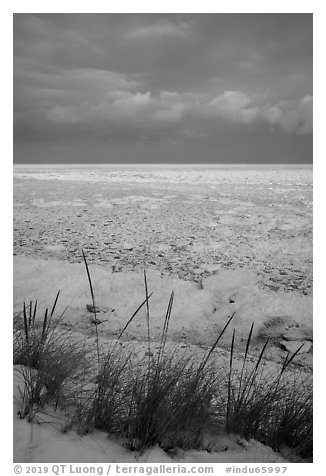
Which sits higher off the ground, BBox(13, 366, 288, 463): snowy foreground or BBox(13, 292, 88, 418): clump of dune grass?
BBox(13, 292, 88, 418): clump of dune grass

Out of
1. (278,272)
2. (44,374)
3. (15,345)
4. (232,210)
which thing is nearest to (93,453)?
(44,374)

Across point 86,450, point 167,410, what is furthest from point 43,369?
point 167,410

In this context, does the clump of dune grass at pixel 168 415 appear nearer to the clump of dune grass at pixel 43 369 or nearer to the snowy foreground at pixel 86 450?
the snowy foreground at pixel 86 450

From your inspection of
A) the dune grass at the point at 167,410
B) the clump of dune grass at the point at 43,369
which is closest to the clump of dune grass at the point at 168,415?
the dune grass at the point at 167,410

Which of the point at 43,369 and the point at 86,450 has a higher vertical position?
the point at 43,369

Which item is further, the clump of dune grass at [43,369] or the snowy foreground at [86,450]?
the clump of dune grass at [43,369]

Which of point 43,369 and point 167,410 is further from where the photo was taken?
point 43,369

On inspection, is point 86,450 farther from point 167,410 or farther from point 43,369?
point 43,369

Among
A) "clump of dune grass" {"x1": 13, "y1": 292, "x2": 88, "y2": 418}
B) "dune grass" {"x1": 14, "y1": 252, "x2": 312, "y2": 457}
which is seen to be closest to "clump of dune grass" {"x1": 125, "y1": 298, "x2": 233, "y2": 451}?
"dune grass" {"x1": 14, "y1": 252, "x2": 312, "y2": 457}

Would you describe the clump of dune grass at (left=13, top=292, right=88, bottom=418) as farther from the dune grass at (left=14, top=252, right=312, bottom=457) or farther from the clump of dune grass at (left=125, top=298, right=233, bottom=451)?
the clump of dune grass at (left=125, top=298, right=233, bottom=451)

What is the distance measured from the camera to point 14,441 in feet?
4.09
